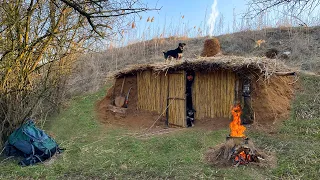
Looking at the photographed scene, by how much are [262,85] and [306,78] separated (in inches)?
108

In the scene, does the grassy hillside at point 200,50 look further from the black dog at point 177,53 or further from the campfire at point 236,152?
the campfire at point 236,152

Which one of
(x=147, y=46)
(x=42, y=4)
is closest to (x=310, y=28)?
(x=147, y=46)

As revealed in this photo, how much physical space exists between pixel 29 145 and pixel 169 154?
9.99 ft

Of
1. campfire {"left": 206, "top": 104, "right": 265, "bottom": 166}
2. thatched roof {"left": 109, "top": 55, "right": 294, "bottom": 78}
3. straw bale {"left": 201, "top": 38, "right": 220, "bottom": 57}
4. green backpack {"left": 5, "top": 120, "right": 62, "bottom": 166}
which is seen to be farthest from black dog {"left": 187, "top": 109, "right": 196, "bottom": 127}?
green backpack {"left": 5, "top": 120, "right": 62, "bottom": 166}

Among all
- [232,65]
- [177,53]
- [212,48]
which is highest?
[212,48]

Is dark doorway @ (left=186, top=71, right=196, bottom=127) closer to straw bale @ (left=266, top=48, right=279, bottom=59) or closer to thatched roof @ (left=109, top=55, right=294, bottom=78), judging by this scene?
thatched roof @ (left=109, top=55, right=294, bottom=78)

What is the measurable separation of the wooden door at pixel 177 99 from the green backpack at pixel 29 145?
3801 mm

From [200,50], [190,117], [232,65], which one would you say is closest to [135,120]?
[190,117]

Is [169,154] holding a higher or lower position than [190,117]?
lower

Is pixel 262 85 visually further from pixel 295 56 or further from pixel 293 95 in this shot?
pixel 295 56

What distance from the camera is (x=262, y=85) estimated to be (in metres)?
8.47

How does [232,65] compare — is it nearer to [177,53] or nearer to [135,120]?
[177,53]

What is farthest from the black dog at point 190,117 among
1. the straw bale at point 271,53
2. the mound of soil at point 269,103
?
the straw bale at point 271,53

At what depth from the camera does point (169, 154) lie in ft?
22.5
